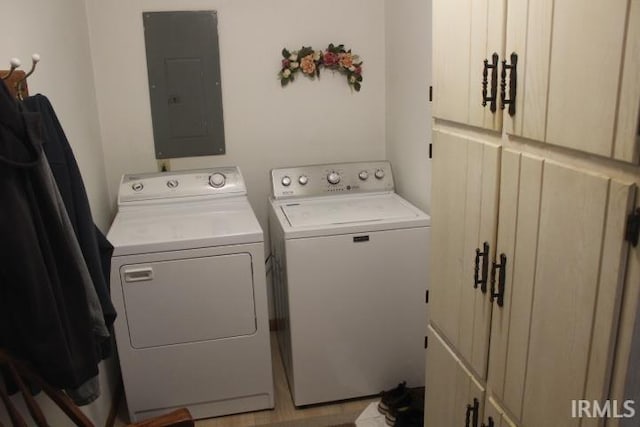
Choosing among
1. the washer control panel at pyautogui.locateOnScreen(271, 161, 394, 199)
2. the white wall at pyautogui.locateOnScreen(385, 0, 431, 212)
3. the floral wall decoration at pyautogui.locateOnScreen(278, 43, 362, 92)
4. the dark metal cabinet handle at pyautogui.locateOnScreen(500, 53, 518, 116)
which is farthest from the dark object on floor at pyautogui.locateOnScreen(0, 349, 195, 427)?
the floral wall decoration at pyautogui.locateOnScreen(278, 43, 362, 92)

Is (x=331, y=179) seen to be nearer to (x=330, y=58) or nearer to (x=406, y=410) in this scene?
(x=330, y=58)

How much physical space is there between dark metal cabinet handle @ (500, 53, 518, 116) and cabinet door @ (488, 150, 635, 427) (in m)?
0.11

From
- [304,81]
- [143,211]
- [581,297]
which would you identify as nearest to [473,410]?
[581,297]

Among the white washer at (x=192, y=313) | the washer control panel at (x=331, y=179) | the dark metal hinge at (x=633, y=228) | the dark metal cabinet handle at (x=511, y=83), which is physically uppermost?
the dark metal cabinet handle at (x=511, y=83)

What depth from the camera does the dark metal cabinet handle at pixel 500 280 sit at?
1294 millimetres

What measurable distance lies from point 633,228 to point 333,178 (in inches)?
83.3

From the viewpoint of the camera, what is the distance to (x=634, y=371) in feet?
3.16

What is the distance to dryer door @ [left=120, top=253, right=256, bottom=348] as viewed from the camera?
2.30 metres

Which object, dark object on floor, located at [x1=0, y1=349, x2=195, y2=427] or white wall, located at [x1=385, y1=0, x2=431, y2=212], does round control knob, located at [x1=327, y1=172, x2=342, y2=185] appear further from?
dark object on floor, located at [x1=0, y1=349, x2=195, y2=427]

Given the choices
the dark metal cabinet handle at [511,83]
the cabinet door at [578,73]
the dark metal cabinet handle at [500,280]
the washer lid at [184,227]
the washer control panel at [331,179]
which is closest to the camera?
the cabinet door at [578,73]

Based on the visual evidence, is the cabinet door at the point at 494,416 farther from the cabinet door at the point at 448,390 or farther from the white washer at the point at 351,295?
the white washer at the point at 351,295

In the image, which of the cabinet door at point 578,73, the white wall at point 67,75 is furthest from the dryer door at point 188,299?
the cabinet door at point 578,73

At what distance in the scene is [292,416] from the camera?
2.57 meters

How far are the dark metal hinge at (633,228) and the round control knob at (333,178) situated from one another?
210cm
